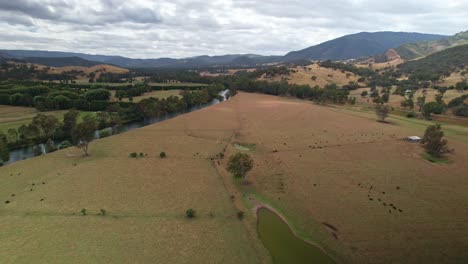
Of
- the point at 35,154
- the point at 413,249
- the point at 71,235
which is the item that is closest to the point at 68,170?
the point at 35,154

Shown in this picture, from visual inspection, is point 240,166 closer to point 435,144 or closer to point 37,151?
point 435,144

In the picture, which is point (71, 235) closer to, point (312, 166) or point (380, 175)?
point (312, 166)

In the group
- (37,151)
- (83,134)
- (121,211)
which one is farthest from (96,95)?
(121,211)

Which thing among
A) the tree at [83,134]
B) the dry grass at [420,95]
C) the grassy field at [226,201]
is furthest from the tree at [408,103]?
the tree at [83,134]

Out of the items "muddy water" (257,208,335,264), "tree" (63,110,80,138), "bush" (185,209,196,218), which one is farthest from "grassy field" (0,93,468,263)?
"tree" (63,110,80,138)

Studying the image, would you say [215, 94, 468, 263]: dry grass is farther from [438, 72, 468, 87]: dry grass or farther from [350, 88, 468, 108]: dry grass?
[438, 72, 468, 87]: dry grass

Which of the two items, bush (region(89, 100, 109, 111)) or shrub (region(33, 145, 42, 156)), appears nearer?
shrub (region(33, 145, 42, 156))

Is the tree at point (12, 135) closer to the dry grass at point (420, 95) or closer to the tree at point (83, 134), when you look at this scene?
the tree at point (83, 134)
